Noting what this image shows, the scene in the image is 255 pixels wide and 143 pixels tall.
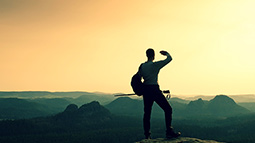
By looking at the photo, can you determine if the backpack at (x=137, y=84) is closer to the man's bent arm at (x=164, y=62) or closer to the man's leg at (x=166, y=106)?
the man's leg at (x=166, y=106)

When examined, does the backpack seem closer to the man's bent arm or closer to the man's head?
the man's head

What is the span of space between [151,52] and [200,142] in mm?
5660

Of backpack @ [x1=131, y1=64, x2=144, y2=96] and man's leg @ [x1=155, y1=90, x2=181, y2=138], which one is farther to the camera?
backpack @ [x1=131, y1=64, x2=144, y2=96]

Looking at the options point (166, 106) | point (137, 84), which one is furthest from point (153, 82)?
point (166, 106)

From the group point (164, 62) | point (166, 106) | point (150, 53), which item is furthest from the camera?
point (150, 53)

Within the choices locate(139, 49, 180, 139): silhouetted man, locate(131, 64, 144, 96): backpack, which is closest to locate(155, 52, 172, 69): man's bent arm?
locate(139, 49, 180, 139): silhouetted man

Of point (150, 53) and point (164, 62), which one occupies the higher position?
point (150, 53)

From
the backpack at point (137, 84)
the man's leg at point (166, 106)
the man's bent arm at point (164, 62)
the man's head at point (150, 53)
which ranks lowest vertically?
the man's leg at point (166, 106)

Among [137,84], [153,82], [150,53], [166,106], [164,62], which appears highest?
[150,53]

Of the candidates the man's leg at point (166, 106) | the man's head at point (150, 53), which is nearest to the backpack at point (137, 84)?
the man's leg at point (166, 106)

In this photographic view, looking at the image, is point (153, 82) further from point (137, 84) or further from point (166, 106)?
point (166, 106)

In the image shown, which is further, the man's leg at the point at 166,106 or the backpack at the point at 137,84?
the backpack at the point at 137,84

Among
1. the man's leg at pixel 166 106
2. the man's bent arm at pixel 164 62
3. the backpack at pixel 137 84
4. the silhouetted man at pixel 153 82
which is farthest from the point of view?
the backpack at pixel 137 84

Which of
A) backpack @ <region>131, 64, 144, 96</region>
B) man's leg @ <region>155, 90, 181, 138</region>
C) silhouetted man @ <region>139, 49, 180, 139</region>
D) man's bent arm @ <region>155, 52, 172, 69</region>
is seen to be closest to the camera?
man's bent arm @ <region>155, 52, 172, 69</region>
